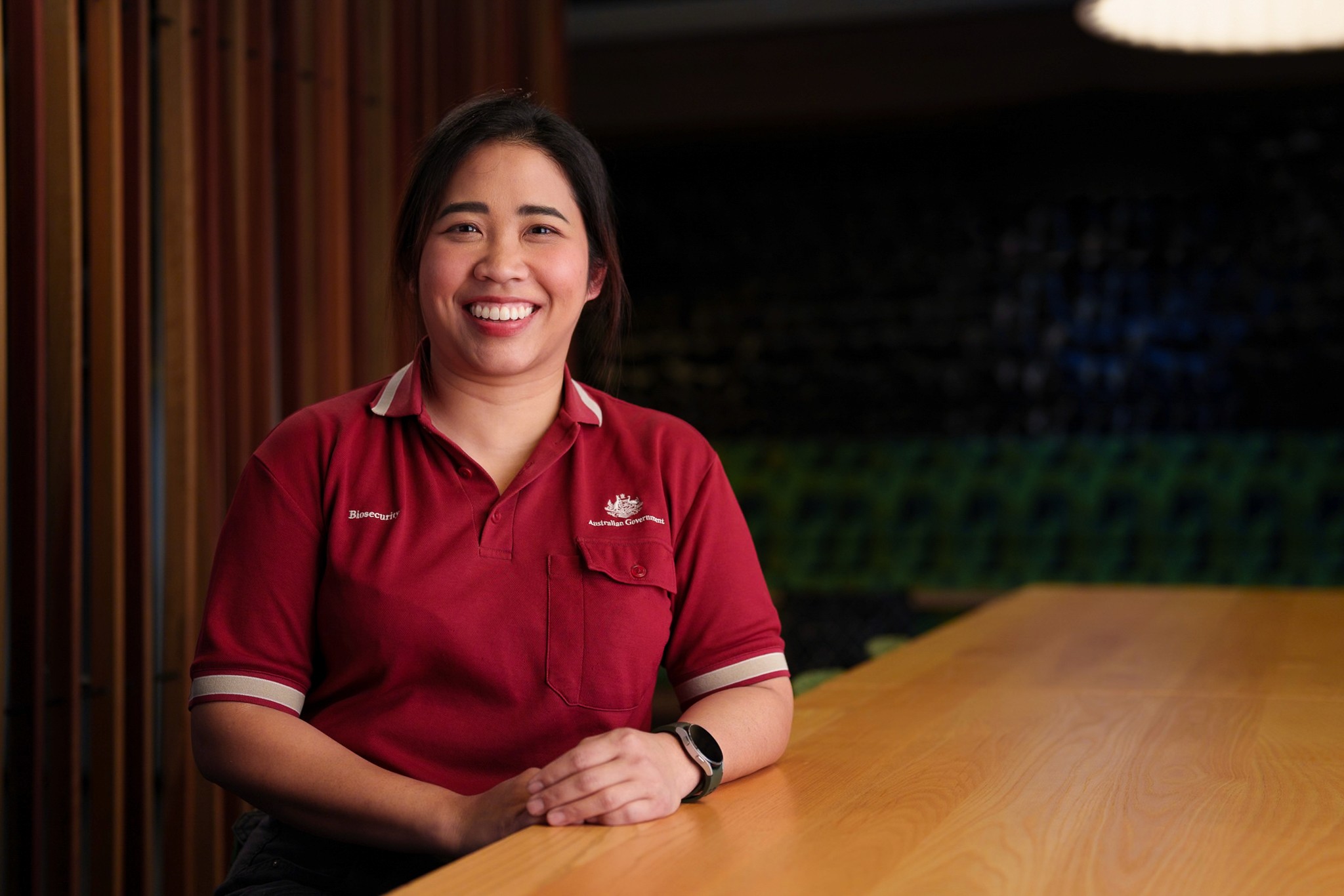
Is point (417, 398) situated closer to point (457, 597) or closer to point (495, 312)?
point (495, 312)

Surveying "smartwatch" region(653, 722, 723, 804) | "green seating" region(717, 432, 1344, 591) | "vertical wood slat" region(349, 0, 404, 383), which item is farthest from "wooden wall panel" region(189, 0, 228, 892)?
"green seating" region(717, 432, 1344, 591)

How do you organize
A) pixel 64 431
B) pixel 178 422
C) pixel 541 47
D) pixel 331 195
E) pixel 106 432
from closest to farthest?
pixel 64 431
pixel 106 432
pixel 178 422
pixel 331 195
pixel 541 47

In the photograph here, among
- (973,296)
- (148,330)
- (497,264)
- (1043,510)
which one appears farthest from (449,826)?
(973,296)

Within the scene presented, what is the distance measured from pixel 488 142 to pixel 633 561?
0.49 m

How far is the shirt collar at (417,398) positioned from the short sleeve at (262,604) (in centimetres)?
15

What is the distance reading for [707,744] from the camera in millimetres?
1245

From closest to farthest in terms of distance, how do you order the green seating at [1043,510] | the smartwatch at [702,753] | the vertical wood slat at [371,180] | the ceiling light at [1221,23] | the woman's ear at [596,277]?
the smartwatch at [702,753], the woman's ear at [596,277], the ceiling light at [1221,23], the vertical wood slat at [371,180], the green seating at [1043,510]

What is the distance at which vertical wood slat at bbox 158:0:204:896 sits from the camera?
241 centimetres

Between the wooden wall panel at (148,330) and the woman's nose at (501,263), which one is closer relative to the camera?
the woman's nose at (501,263)

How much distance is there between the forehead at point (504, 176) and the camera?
1401 mm

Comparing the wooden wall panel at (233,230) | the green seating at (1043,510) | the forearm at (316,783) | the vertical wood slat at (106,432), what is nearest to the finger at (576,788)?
the forearm at (316,783)

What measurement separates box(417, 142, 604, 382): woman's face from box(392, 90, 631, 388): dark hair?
17mm

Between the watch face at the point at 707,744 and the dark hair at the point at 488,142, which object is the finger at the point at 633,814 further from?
the dark hair at the point at 488,142

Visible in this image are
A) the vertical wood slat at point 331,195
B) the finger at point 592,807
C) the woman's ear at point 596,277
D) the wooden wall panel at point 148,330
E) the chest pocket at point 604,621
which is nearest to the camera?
the finger at point 592,807
